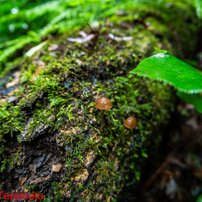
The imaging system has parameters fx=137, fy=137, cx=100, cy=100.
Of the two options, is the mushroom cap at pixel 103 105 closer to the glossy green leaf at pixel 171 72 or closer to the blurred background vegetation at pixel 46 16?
the glossy green leaf at pixel 171 72

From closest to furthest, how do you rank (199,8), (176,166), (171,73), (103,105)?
(171,73) → (103,105) → (176,166) → (199,8)

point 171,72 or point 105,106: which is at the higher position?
point 171,72

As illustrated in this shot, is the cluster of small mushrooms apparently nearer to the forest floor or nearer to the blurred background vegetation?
the forest floor

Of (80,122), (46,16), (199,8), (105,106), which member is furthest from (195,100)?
(46,16)

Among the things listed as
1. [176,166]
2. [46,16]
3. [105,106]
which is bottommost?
[176,166]

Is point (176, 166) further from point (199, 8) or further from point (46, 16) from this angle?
point (46, 16)

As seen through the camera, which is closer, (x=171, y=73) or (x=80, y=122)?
(x=171, y=73)
